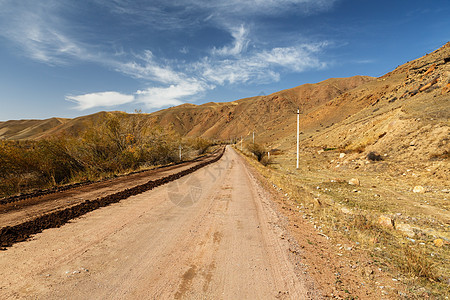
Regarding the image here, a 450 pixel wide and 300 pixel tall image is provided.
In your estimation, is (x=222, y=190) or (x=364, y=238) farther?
(x=222, y=190)

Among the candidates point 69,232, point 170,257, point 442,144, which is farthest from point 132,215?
point 442,144

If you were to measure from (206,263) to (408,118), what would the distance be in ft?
66.9

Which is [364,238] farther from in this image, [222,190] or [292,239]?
[222,190]

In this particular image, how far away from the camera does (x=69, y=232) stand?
4.21 metres

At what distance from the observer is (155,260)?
3.23 m

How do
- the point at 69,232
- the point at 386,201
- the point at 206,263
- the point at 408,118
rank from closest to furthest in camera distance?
1. the point at 206,263
2. the point at 69,232
3. the point at 386,201
4. the point at 408,118

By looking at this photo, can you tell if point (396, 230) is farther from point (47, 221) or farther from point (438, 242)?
point (47, 221)

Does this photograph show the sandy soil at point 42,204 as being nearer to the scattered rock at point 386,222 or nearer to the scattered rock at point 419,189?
the scattered rock at point 386,222

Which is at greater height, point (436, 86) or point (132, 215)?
point (436, 86)

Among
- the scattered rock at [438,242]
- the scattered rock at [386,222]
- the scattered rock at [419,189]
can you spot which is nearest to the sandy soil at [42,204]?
the scattered rock at [386,222]

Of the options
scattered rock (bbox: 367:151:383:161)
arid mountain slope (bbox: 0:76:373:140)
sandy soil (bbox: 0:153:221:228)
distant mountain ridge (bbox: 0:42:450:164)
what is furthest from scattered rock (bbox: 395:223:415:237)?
arid mountain slope (bbox: 0:76:373:140)

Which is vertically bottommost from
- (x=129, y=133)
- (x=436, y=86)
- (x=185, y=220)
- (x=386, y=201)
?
(x=386, y=201)

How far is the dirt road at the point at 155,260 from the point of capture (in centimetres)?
253

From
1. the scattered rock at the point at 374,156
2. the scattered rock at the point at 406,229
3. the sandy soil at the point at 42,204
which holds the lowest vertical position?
the scattered rock at the point at 406,229
